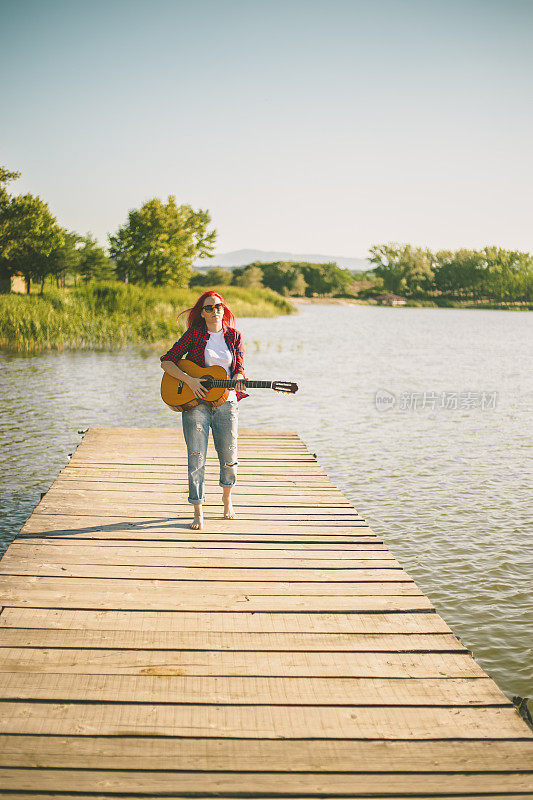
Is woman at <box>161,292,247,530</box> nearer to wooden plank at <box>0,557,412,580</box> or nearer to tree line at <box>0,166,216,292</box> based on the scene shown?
wooden plank at <box>0,557,412,580</box>

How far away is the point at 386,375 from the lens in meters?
21.7

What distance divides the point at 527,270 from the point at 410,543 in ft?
410

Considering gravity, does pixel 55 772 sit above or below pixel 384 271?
below

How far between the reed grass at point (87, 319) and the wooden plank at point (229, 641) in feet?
50.5

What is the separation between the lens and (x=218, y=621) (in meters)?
3.50

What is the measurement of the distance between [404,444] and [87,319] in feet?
47.9

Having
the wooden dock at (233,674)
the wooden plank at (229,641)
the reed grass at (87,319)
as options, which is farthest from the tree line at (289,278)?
the wooden plank at (229,641)

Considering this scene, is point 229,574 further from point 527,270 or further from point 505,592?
point 527,270

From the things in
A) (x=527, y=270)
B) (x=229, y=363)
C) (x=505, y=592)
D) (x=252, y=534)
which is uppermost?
(x=527, y=270)

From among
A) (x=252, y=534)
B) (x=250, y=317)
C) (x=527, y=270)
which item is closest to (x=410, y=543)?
(x=252, y=534)

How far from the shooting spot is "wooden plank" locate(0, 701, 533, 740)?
258 centimetres

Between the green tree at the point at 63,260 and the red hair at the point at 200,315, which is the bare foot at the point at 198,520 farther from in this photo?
the green tree at the point at 63,260

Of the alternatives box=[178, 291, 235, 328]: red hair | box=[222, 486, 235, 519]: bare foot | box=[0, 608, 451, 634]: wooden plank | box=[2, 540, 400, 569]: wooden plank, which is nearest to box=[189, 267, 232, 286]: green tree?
box=[222, 486, 235, 519]: bare foot

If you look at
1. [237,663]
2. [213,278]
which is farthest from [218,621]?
[213,278]
